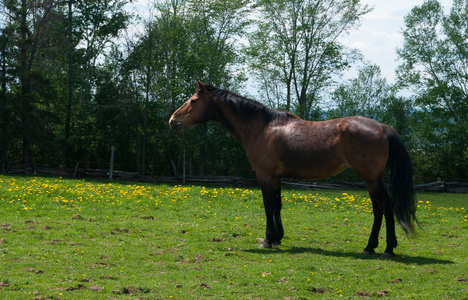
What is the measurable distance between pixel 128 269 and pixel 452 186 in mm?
26824

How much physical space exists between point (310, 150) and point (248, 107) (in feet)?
5.52

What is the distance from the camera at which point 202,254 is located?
26.7 ft

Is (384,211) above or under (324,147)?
under

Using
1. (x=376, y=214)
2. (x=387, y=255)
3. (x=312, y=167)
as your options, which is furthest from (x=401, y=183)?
(x=312, y=167)

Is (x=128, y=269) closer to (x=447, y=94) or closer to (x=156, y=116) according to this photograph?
(x=156, y=116)

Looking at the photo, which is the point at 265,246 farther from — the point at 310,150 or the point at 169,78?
the point at 169,78

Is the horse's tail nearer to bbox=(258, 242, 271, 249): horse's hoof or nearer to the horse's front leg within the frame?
the horse's front leg

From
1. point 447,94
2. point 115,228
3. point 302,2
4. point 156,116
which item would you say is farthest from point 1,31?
point 447,94

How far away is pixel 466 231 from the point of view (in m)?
11.3

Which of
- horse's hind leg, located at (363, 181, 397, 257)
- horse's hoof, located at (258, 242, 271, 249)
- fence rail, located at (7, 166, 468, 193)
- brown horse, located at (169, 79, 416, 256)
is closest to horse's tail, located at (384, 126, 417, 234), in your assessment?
brown horse, located at (169, 79, 416, 256)

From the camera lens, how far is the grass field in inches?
239

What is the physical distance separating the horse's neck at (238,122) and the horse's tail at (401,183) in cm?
257

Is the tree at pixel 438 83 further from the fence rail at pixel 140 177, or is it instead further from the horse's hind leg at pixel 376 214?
the horse's hind leg at pixel 376 214

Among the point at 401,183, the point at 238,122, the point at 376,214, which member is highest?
the point at 238,122
